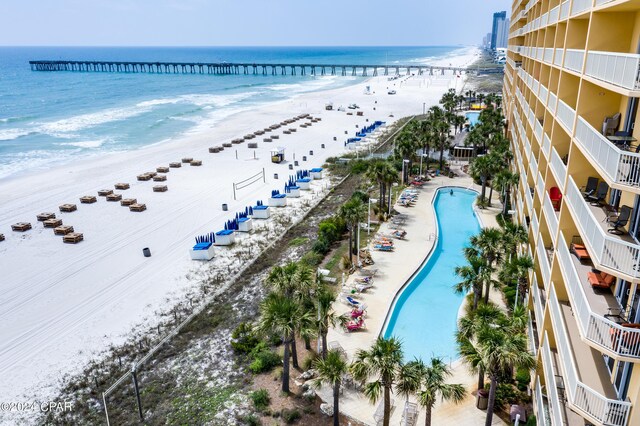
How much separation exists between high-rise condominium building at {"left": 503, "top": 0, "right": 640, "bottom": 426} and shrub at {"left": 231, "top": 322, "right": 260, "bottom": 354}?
43.9 ft

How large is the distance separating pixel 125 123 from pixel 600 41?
92.3 metres

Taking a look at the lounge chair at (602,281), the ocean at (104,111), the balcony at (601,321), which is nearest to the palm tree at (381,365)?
the balcony at (601,321)

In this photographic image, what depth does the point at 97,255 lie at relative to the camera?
1383 inches

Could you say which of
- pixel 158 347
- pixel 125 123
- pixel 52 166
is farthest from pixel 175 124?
pixel 158 347

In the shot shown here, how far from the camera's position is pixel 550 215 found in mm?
19781

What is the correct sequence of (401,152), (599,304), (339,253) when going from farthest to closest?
(401,152) → (339,253) → (599,304)

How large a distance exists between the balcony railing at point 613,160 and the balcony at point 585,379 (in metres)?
5.20

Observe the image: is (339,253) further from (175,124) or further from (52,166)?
(175,124)

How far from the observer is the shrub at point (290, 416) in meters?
18.6

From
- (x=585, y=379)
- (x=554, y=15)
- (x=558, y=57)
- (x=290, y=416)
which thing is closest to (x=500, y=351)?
(x=585, y=379)

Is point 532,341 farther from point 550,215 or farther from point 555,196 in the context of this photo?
point 555,196

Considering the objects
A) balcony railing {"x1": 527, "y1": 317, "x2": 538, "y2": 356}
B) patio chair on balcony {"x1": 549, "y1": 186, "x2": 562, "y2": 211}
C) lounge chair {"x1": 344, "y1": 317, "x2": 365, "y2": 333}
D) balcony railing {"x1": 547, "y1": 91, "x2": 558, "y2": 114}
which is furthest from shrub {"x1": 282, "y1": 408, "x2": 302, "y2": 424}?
balcony railing {"x1": 547, "y1": 91, "x2": 558, "y2": 114}

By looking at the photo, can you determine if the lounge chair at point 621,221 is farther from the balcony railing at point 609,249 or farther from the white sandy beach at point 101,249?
the white sandy beach at point 101,249

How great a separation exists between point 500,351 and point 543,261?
6.77 m
